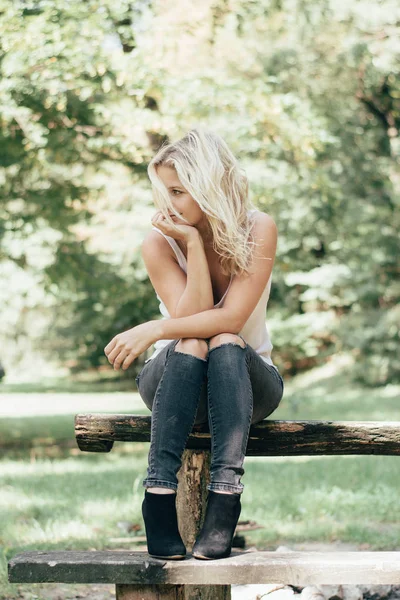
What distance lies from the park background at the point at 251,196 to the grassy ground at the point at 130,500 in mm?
23

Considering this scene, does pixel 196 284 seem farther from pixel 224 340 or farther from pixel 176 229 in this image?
pixel 224 340

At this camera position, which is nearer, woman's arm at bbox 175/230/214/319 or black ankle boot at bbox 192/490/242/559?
black ankle boot at bbox 192/490/242/559

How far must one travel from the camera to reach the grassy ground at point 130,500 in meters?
4.82

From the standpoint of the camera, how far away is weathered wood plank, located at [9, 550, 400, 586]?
2.51 meters

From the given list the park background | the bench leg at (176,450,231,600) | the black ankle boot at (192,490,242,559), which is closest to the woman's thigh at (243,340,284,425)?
the bench leg at (176,450,231,600)

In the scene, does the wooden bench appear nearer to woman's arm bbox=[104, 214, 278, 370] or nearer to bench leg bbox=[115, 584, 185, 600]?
bench leg bbox=[115, 584, 185, 600]

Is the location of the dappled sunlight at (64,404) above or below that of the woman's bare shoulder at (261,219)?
below

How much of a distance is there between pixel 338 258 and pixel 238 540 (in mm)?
15406

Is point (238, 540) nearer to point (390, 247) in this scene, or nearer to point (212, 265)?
point (212, 265)

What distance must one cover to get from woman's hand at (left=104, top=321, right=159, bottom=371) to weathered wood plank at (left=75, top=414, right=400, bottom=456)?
0.27 m

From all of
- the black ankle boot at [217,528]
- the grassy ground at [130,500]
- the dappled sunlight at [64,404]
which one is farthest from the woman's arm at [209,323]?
the dappled sunlight at [64,404]

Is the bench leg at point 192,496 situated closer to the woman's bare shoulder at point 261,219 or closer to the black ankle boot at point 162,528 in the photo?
the black ankle boot at point 162,528

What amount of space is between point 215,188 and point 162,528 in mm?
1280

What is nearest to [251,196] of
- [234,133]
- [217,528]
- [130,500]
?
[234,133]
